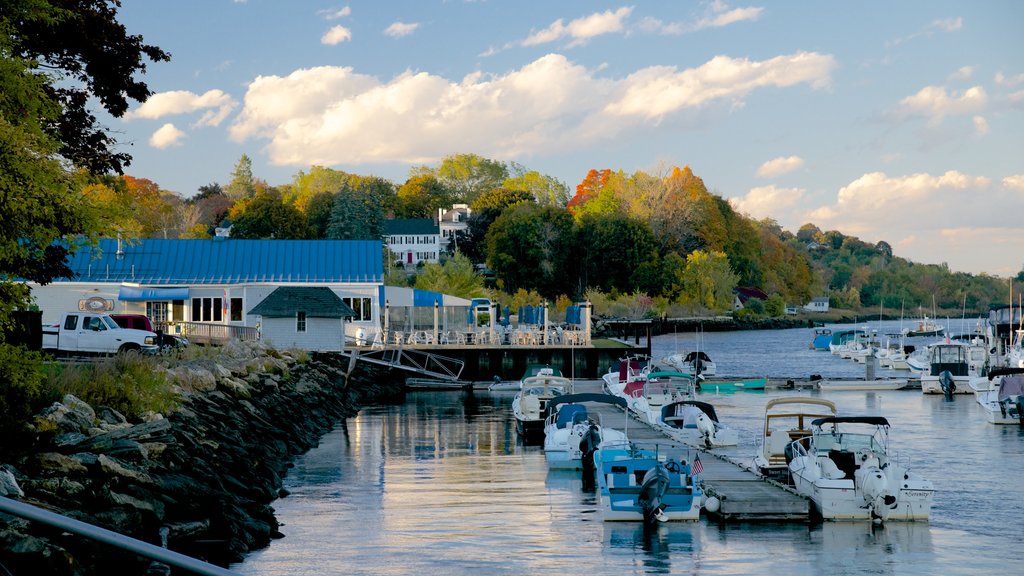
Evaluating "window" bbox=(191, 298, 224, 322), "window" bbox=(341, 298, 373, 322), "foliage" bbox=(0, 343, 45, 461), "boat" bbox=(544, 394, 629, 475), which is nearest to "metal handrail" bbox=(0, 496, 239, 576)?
"foliage" bbox=(0, 343, 45, 461)

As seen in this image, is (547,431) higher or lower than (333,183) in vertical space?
lower

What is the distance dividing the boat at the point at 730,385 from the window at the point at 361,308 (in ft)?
60.1

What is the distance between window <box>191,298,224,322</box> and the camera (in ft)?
201

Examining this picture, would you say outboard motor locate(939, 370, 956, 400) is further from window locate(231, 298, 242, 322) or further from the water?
window locate(231, 298, 242, 322)

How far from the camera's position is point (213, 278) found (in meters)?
61.2

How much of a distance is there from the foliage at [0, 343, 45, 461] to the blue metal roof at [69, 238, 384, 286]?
144ft

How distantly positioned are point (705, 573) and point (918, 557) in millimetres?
4355

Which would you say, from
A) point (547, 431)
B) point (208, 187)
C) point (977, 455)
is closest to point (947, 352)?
point (977, 455)

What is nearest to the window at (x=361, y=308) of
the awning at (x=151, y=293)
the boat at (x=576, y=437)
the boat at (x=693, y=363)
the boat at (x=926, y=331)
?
the awning at (x=151, y=293)

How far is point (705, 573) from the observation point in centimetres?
1902

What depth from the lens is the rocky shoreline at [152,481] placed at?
565 inches

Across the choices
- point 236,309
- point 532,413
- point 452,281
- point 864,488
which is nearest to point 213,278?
point 236,309

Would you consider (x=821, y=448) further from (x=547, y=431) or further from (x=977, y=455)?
(x=977, y=455)

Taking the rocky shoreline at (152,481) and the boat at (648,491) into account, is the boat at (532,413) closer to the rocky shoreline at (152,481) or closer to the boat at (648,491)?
the rocky shoreline at (152,481)
